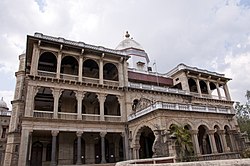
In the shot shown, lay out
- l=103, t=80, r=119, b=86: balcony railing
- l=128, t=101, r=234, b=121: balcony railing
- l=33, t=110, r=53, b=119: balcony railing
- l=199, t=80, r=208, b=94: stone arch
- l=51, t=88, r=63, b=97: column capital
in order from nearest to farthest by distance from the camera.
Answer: l=128, t=101, r=234, b=121: balcony railing → l=33, t=110, r=53, b=119: balcony railing → l=51, t=88, r=63, b=97: column capital → l=103, t=80, r=119, b=86: balcony railing → l=199, t=80, r=208, b=94: stone arch

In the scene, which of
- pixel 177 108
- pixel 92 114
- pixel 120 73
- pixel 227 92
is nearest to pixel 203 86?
pixel 227 92

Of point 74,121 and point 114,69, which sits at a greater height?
point 114,69

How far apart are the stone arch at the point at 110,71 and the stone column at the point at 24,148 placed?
1175cm

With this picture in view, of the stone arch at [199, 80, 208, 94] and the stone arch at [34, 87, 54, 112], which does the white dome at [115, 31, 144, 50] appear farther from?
the stone arch at [34, 87, 54, 112]

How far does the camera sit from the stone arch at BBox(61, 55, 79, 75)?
77.4 feet

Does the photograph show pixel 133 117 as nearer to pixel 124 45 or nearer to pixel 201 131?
pixel 201 131

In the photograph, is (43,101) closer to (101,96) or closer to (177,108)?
(101,96)

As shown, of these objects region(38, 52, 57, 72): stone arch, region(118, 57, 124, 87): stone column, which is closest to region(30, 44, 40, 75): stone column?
region(38, 52, 57, 72): stone arch

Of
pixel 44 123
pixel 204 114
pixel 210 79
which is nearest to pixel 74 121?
pixel 44 123

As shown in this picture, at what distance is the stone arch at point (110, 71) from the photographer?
25.6 metres

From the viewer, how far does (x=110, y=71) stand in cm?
2684

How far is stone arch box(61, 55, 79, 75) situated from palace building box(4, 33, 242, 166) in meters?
0.11

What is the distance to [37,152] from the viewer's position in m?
21.5

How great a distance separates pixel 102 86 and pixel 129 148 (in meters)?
7.09
